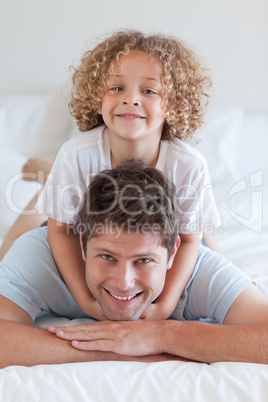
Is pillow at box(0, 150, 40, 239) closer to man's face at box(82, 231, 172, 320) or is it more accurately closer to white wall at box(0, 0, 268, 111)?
white wall at box(0, 0, 268, 111)

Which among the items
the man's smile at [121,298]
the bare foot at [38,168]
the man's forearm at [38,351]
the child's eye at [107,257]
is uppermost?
the bare foot at [38,168]

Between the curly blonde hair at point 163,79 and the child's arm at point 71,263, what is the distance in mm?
376

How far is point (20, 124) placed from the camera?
2561 mm

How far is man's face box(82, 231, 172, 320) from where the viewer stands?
4.24 feet

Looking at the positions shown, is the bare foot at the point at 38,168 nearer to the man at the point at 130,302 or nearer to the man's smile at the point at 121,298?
the man at the point at 130,302

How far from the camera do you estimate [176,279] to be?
1531 millimetres

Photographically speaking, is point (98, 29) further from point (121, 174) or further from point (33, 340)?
point (33, 340)

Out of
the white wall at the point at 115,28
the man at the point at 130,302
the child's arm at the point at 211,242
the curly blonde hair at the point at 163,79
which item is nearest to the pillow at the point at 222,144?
the white wall at the point at 115,28

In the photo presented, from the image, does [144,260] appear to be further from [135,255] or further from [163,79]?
[163,79]

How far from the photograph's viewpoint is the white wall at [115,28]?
8.51 feet

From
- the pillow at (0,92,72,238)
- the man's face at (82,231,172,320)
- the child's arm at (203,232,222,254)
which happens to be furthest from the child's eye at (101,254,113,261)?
the pillow at (0,92,72,238)

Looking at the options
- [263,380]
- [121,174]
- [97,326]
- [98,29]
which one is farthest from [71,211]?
[98,29]

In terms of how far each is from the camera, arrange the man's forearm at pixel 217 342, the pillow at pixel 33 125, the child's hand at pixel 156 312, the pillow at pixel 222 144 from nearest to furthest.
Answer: the man's forearm at pixel 217 342 < the child's hand at pixel 156 312 < the pillow at pixel 222 144 < the pillow at pixel 33 125

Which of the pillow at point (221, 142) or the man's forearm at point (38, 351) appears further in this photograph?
the pillow at point (221, 142)
